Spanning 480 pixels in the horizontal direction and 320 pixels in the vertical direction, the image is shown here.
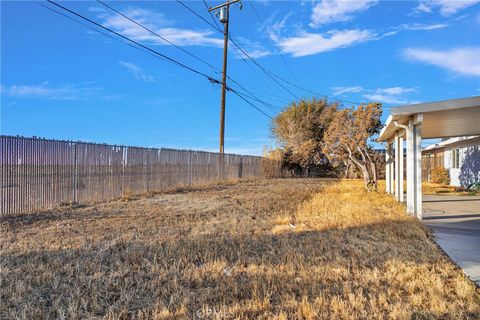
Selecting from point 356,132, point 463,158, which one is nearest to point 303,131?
point 463,158

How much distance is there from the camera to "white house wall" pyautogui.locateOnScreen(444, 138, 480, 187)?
15921mm

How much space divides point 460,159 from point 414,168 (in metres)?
12.7

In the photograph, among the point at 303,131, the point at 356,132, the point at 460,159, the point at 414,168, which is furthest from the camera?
the point at 303,131

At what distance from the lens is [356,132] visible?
13.6m

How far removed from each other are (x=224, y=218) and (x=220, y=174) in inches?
478

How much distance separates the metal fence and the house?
13.9 m

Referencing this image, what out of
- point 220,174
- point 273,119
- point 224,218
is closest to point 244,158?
point 220,174

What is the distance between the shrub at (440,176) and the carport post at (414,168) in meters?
14.9

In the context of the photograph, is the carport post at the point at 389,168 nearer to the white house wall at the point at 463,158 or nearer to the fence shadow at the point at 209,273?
the white house wall at the point at 463,158

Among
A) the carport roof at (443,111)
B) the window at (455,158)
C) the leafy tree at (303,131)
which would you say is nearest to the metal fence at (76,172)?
the carport roof at (443,111)

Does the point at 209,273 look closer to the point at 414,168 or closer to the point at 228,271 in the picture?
the point at 228,271

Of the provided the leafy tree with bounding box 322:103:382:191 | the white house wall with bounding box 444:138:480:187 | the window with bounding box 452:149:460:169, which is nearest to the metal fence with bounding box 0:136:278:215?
the leafy tree with bounding box 322:103:382:191

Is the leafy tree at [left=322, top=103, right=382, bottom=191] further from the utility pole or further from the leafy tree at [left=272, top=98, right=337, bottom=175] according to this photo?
the leafy tree at [left=272, top=98, right=337, bottom=175]

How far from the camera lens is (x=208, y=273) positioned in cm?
390
